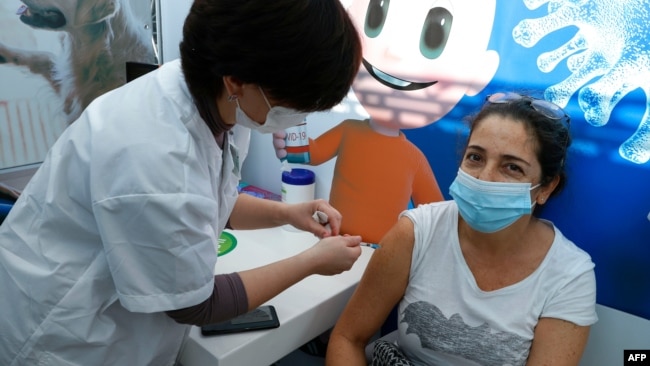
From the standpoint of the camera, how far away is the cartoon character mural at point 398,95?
1.49 m

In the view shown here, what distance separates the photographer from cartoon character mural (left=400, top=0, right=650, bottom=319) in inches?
48.6

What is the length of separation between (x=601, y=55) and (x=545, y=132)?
0.87ft

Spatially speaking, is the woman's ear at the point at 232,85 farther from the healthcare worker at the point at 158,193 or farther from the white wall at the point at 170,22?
the white wall at the point at 170,22

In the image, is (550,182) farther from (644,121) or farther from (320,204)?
(320,204)

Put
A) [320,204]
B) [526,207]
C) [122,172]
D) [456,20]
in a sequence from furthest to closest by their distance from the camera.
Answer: [456,20] < [320,204] < [526,207] < [122,172]

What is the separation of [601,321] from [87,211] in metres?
1.38

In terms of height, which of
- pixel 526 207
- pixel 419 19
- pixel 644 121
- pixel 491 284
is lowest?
pixel 491 284

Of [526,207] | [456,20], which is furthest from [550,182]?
[456,20]

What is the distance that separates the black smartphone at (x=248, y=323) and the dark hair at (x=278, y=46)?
2.05ft

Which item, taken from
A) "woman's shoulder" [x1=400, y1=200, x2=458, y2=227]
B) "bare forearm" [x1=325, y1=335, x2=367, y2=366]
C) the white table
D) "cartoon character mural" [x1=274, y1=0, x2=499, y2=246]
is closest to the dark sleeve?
the white table

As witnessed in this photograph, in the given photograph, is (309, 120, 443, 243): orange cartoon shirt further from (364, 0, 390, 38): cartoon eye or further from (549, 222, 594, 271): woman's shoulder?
(549, 222, 594, 271): woman's shoulder

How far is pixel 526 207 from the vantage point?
121 centimetres

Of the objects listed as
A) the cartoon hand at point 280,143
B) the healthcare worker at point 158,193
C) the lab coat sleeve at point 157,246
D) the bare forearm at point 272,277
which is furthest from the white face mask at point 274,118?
the cartoon hand at point 280,143

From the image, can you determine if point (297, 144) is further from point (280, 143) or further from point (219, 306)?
point (219, 306)
